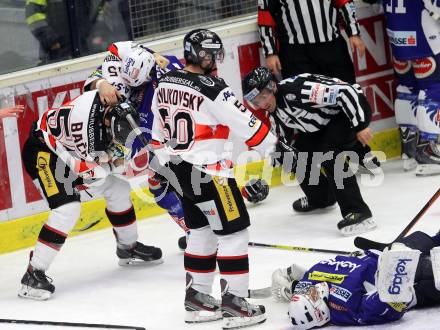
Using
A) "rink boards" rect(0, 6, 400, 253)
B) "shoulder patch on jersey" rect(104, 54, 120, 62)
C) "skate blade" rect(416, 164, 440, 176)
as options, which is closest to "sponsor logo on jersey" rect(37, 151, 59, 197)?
"shoulder patch on jersey" rect(104, 54, 120, 62)

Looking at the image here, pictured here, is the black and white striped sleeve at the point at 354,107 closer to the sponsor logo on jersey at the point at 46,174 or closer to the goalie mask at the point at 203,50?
the goalie mask at the point at 203,50

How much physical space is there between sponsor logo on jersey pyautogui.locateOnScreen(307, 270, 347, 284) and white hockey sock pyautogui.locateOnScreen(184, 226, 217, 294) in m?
0.49

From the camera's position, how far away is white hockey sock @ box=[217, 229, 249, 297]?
6141mm

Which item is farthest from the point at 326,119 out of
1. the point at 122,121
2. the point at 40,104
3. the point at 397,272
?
the point at 397,272

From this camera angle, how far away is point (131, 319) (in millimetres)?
6480

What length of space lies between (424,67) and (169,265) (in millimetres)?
2473

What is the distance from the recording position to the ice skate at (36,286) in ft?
22.9

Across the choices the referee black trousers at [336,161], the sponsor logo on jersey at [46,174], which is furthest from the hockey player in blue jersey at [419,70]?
the sponsor logo on jersey at [46,174]

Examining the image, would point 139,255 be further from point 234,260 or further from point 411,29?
point 411,29

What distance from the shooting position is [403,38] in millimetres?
8891

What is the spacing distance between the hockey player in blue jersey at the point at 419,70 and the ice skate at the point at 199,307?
2.87 meters

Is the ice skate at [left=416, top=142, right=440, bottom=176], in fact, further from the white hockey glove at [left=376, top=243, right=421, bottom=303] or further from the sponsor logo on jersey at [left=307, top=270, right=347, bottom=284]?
the white hockey glove at [left=376, top=243, right=421, bottom=303]

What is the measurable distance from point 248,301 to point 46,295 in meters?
1.15

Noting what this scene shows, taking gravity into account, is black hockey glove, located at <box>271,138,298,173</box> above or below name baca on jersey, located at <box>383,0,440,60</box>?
below
